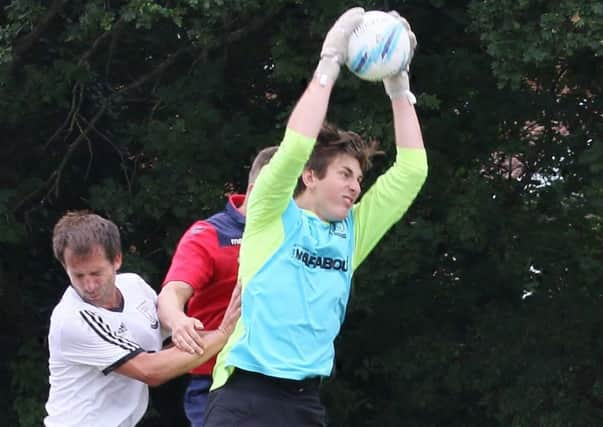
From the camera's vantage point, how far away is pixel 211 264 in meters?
4.78

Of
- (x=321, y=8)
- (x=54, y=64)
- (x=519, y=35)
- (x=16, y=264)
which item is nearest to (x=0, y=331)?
(x=16, y=264)

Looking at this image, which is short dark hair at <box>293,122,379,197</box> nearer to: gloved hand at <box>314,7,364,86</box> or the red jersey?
gloved hand at <box>314,7,364,86</box>

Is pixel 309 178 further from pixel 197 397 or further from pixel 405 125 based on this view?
pixel 197 397

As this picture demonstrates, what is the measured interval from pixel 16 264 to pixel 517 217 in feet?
12.6

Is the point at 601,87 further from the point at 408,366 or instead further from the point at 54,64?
the point at 54,64

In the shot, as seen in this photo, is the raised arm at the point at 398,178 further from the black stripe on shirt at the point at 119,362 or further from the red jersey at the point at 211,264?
the black stripe on shirt at the point at 119,362

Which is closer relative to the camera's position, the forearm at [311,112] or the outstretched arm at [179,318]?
the forearm at [311,112]

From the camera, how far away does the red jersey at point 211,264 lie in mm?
4742

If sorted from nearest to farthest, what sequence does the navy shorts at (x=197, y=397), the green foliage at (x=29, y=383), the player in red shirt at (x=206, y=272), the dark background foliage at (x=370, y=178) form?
the player in red shirt at (x=206, y=272)
the navy shorts at (x=197, y=397)
the dark background foliage at (x=370, y=178)
the green foliage at (x=29, y=383)

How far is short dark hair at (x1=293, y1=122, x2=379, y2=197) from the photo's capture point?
4125 mm

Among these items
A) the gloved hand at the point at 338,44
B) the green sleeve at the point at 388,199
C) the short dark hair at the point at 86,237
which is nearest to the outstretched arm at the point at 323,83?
the gloved hand at the point at 338,44

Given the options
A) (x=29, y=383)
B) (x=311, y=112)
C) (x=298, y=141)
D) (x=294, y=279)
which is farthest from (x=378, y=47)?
(x=29, y=383)

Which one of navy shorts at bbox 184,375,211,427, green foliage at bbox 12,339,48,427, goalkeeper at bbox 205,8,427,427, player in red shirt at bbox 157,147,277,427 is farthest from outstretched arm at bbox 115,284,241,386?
green foliage at bbox 12,339,48,427

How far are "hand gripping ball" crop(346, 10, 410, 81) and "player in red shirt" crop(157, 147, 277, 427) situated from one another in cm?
68
